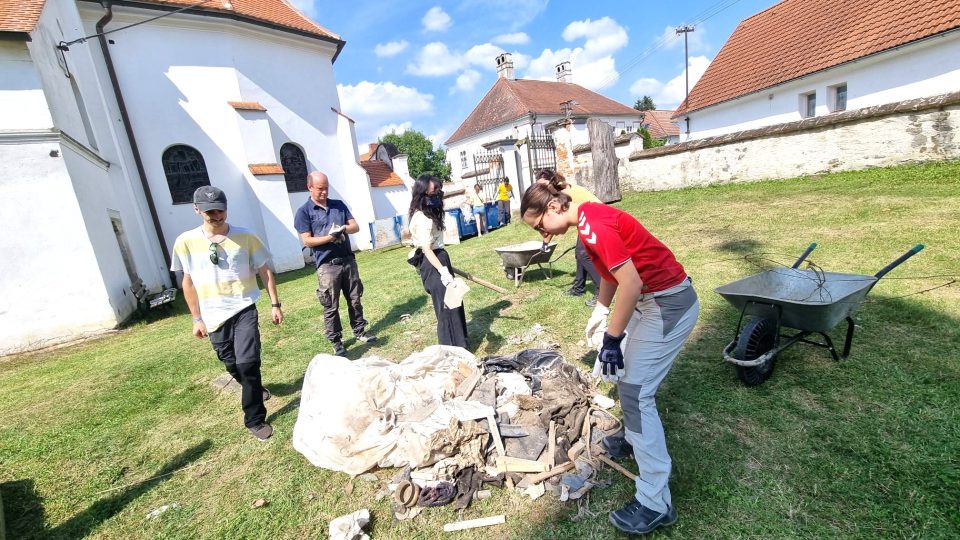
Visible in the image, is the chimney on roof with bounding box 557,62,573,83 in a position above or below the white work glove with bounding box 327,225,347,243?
above

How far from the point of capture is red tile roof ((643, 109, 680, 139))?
37719 mm

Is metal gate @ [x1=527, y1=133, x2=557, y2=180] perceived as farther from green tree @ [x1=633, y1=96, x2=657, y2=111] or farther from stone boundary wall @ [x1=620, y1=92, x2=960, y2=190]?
green tree @ [x1=633, y1=96, x2=657, y2=111]

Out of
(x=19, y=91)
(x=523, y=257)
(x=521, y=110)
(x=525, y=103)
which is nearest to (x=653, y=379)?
(x=523, y=257)

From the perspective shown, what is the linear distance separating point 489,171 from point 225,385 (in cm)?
1137

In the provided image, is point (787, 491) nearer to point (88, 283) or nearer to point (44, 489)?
point (44, 489)

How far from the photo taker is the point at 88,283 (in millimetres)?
6801

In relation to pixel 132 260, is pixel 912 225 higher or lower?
lower

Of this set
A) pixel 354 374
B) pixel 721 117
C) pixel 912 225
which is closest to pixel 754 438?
pixel 354 374

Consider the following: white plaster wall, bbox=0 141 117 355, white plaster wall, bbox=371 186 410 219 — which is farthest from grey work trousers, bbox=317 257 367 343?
white plaster wall, bbox=371 186 410 219

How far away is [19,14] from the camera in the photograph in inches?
249

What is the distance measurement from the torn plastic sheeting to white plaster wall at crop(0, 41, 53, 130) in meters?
7.43

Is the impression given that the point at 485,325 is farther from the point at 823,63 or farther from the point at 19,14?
the point at 823,63

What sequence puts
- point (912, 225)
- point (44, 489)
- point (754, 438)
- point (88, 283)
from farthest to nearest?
point (88, 283) < point (912, 225) < point (44, 489) < point (754, 438)

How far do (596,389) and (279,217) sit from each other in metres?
11.6
